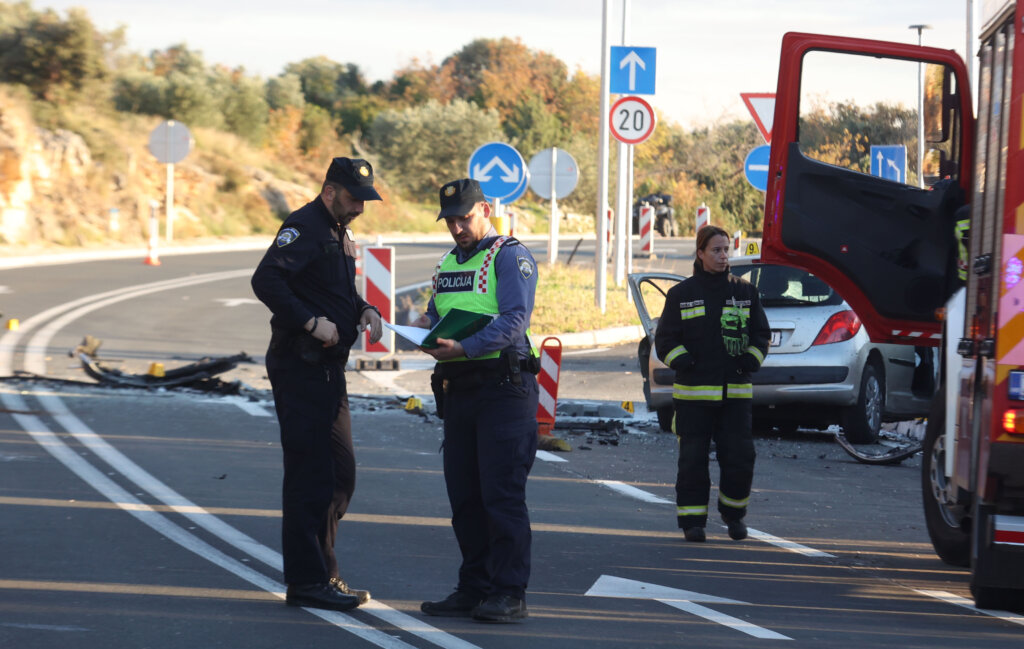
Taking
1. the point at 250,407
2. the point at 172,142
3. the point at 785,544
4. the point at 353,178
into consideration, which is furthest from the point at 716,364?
the point at 172,142

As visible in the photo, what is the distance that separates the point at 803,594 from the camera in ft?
20.2

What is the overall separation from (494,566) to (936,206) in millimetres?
3630

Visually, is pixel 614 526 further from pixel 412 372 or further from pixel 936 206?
pixel 412 372

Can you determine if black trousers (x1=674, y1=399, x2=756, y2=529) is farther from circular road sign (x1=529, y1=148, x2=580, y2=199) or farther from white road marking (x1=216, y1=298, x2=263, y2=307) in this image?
white road marking (x1=216, y1=298, x2=263, y2=307)

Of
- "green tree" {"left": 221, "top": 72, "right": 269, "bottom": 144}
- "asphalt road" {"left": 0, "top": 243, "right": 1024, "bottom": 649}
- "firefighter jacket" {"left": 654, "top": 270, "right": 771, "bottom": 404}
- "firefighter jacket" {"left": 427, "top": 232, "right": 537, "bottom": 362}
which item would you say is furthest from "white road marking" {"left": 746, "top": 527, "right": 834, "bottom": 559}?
"green tree" {"left": 221, "top": 72, "right": 269, "bottom": 144}

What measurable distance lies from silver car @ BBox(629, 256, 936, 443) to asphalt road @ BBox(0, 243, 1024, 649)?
1.13 feet

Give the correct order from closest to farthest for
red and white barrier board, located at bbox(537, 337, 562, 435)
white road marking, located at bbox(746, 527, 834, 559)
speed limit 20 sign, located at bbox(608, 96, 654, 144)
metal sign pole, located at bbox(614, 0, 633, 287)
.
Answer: white road marking, located at bbox(746, 527, 834, 559) < red and white barrier board, located at bbox(537, 337, 562, 435) < speed limit 20 sign, located at bbox(608, 96, 654, 144) < metal sign pole, located at bbox(614, 0, 633, 287)

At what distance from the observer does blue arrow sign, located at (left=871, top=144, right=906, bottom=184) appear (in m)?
7.85

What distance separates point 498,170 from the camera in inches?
695

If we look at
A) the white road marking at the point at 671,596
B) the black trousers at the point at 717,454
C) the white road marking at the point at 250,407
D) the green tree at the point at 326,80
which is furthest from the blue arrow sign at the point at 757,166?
the green tree at the point at 326,80

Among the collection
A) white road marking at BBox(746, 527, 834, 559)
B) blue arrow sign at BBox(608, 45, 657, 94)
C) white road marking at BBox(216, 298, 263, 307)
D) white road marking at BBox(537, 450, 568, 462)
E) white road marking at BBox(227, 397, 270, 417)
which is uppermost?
blue arrow sign at BBox(608, 45, 657, 94)

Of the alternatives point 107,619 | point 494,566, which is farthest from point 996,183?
point 107,619

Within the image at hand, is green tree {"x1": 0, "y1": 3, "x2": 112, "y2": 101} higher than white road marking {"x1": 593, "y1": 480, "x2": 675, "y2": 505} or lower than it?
higher

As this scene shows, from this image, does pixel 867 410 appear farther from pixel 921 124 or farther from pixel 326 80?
pixel 326 80
